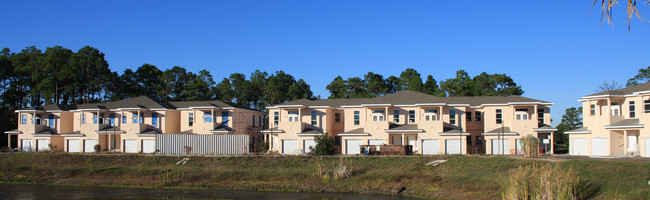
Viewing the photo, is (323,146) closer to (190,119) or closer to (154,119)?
(190,119)

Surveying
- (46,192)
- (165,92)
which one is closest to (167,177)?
(46,192)

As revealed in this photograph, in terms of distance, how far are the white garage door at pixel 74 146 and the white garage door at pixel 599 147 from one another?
164 feet

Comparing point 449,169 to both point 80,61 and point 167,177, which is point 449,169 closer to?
point 167,177

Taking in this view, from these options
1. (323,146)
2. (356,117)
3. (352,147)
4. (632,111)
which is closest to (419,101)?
(356,117)

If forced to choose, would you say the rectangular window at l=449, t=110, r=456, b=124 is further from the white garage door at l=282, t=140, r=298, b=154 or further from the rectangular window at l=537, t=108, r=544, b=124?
the white garage door at l=282, t=140, r=298, b=154

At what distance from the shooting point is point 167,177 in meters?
36.9

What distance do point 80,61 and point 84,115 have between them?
1170 cm

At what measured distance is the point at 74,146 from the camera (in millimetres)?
56125

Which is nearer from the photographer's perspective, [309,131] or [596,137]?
[596,137]

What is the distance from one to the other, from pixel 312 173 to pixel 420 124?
46.2ft

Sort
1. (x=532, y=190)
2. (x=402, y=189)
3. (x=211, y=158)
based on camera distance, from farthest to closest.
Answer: (x=211, y=158)
(x=402, y=189)
(x=532, y=190)

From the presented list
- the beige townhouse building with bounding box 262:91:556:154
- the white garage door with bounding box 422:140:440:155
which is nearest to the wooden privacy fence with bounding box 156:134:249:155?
the beige townhouse building with bounding box 262:91:556:154

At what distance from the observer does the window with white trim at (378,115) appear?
160ft

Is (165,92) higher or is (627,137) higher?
(165,92)
